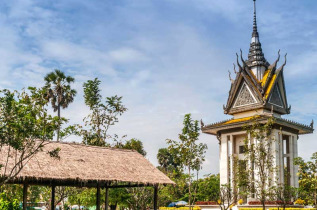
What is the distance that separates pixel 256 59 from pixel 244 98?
3.30m

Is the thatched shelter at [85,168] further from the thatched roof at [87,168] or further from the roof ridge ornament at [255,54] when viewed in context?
the roof ridge ornament at [255,54]

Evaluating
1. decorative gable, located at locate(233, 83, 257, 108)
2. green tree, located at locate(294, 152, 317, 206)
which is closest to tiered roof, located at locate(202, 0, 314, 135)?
decorative gable, located at locate(233, 83, 257, 108)

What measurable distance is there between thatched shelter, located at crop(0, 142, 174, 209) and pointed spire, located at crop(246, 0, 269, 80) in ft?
48.2

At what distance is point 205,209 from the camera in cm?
2886

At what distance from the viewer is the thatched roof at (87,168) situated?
15092 mm

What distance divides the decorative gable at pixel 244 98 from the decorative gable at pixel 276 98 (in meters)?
1.40

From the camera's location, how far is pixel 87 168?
A: 656 inches

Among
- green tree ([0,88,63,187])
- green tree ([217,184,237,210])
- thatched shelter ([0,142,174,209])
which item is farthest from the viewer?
green tree ([217,184,237,210])

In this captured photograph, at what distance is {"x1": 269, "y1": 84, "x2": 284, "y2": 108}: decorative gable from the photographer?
30.3 meters

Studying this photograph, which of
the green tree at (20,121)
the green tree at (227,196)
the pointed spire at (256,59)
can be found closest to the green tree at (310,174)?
the green tree at (227,196)

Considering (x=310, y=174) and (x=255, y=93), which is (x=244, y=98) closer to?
(x=255, y=93)

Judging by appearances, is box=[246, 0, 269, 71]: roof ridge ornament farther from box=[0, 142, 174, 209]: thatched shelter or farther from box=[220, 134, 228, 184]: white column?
box=[0, 142, 174, 209]: thatched shelter

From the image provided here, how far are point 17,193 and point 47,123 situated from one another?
1599 cm

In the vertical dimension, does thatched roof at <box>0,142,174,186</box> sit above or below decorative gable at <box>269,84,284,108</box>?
below
